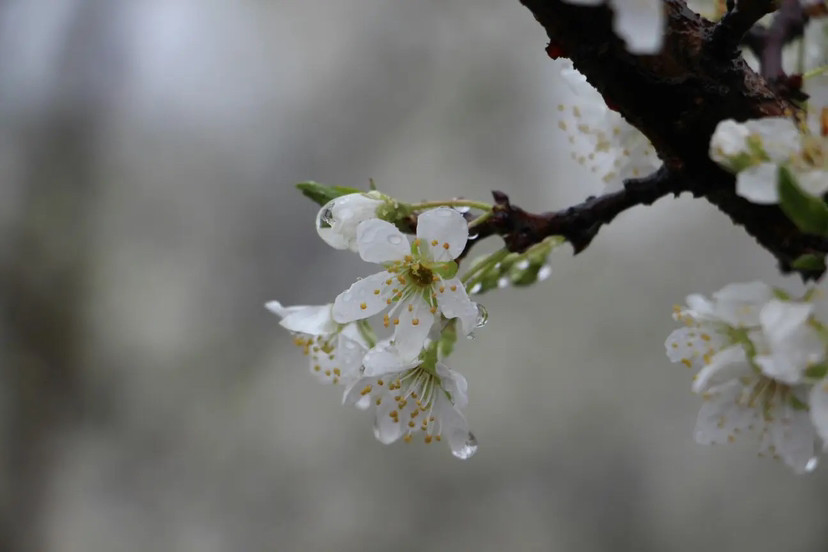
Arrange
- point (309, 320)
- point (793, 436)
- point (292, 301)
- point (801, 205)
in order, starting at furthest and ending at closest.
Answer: point (292, 301)
point (309, 320)
point (793, 436)
point (801, 205)

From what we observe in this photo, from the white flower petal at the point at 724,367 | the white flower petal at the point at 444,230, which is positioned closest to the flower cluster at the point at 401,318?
the white flower petal at the point at 444,230

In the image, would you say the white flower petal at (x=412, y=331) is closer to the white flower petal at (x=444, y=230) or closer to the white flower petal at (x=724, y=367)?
the white flower petal at (x=444, y=230)

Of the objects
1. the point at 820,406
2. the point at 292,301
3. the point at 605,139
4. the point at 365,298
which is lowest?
the point at 820,406

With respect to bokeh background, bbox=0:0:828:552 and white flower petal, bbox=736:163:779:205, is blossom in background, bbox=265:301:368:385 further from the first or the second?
bokeh background, bbox=0:0:828:552

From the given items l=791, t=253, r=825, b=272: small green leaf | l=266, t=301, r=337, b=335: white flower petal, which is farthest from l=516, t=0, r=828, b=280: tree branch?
l=266, t=301, r=337, b=335: white flower petal

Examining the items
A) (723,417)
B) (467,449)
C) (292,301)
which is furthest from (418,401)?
(292,301)

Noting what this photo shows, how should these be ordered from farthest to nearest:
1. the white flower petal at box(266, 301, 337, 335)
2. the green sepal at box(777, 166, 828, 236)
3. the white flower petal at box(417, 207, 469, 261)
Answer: the white flower petal at box(266, 301, 337, 335) < the white flower petal at box(417, 207, 469, 261) < the green sepal at box(777, 166, 828, 236)

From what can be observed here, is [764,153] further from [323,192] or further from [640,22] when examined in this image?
[323,192]

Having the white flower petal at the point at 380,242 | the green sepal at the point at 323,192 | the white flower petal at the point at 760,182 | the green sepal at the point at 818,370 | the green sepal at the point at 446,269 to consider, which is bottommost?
the green sepal at the point at 818,370
